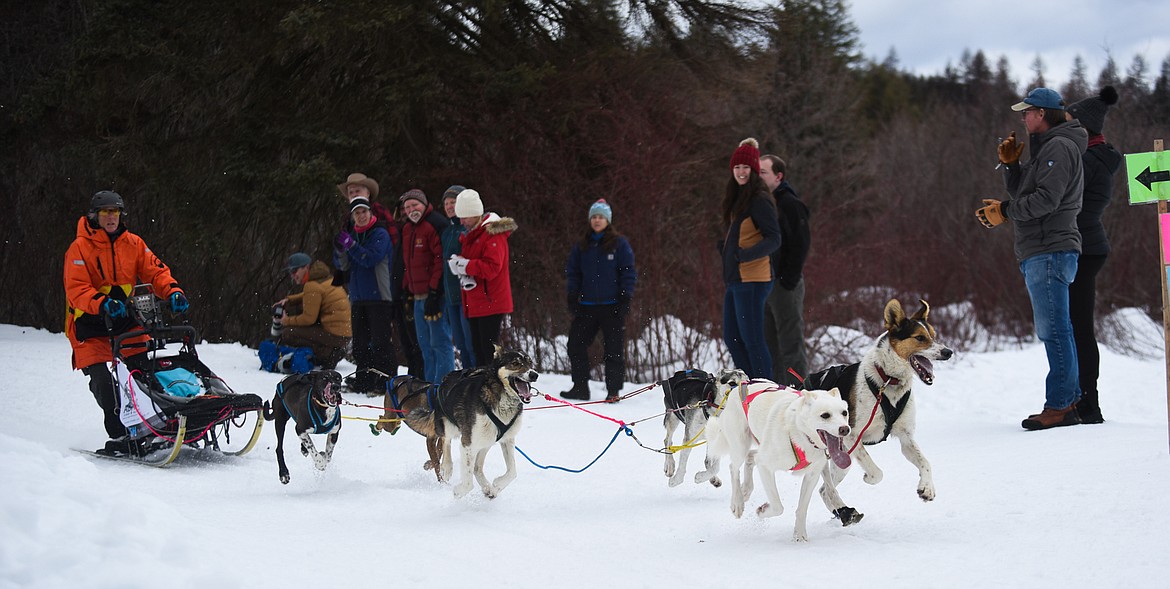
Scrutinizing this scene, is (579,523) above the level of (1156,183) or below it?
below

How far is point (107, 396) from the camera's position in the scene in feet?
21.3

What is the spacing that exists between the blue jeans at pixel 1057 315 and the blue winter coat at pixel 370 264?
5.26 metres

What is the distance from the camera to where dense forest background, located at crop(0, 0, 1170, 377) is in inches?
433

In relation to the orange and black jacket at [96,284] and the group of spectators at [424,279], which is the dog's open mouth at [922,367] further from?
the orange and black jacket at [96,284]

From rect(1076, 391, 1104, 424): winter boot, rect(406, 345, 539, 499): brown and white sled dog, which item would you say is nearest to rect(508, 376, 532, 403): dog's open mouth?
rect(406, 345, 539, 499): brown and white sled dog

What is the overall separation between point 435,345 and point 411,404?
238cm

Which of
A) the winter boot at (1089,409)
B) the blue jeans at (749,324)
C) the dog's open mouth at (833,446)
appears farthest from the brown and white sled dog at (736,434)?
the winter boot at (1089,409)

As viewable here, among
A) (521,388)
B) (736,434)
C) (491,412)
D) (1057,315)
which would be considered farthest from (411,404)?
(1057,315)

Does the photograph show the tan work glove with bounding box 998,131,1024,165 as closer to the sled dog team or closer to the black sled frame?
the sled dog team

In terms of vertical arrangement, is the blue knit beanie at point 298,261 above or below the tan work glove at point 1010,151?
below

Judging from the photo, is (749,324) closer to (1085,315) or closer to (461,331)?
(1085,315)

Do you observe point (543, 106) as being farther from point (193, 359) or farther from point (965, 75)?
point (965, 75)

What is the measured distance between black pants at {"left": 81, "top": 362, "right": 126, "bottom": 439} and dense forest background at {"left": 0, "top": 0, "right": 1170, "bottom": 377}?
4.51 metres

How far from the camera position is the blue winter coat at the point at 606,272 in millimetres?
8578
